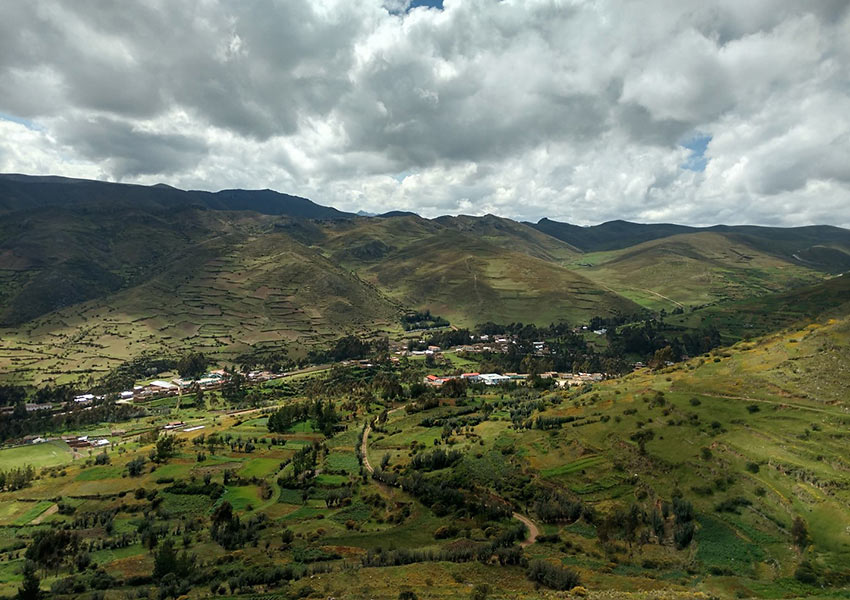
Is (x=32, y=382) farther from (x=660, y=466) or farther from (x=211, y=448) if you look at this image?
(x=660, y=466)

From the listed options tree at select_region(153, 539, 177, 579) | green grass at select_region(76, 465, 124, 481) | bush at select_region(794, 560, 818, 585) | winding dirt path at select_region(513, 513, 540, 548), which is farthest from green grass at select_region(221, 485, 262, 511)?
bush at select_region(794, 560, 818, 585)

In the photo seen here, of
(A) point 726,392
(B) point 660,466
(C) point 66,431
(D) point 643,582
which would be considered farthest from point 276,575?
(C) point 66,431

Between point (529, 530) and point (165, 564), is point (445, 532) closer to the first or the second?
point (529, 530)

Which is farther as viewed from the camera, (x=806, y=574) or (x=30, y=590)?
(x=30, y=590)

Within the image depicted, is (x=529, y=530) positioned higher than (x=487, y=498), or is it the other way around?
(x=487, y=498)

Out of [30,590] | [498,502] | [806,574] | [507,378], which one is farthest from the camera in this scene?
[507,378]

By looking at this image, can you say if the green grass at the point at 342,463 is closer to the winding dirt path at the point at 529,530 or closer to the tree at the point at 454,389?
the winding dirt path at the point at 529,530

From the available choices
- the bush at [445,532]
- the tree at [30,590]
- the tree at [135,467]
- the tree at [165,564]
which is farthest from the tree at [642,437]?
the tree at [135,467]

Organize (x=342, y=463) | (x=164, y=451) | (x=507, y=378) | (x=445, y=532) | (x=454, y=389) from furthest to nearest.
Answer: (x=507, y=378) < (x=454, y=389) < (x=164, y=451) < (x=342, y=463) < (x=445, y=532)

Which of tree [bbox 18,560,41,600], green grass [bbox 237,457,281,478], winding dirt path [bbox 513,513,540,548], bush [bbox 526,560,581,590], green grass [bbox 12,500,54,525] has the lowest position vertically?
green grass [bbox 12,500,54,525]

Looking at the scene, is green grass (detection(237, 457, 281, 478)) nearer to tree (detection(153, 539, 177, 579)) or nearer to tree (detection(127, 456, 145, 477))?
tree (detection(127, 456, 145, 477))

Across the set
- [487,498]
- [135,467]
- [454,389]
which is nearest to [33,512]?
[135,467]

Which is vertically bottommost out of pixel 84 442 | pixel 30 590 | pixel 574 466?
pixel 84 442
